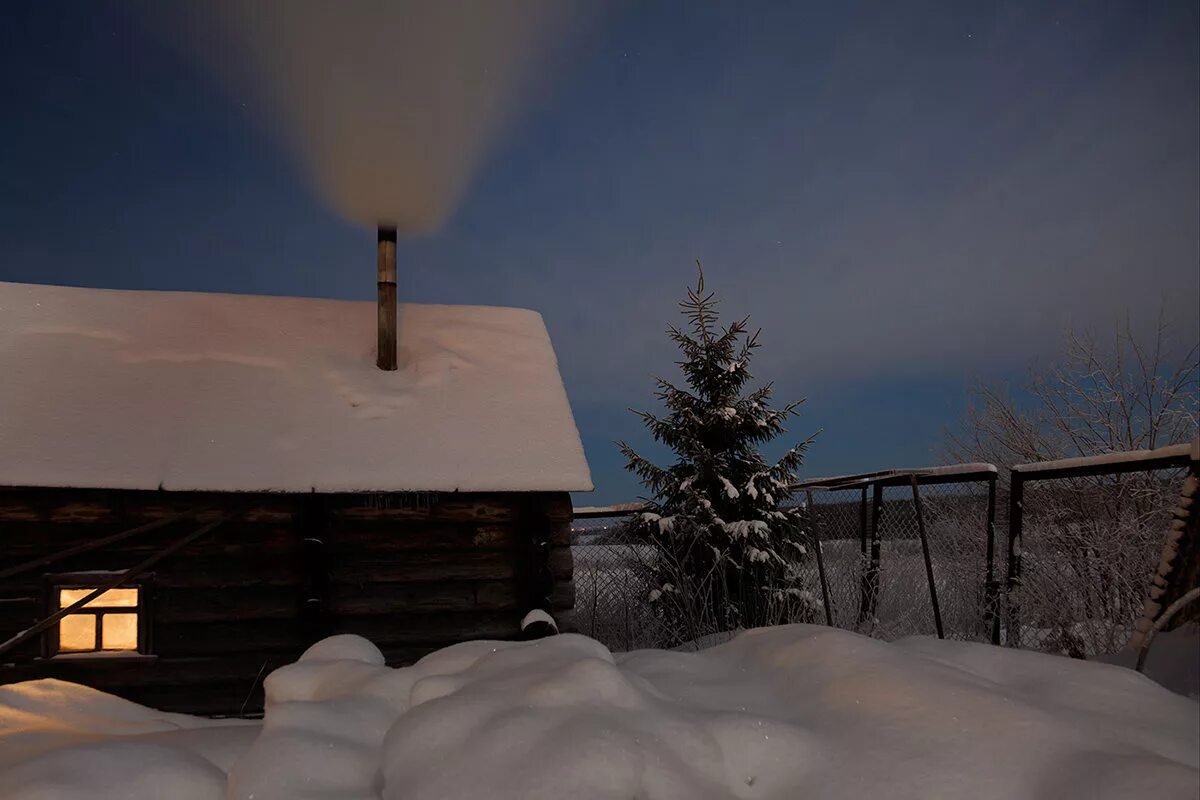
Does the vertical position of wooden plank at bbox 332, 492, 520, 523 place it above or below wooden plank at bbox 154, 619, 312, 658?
above

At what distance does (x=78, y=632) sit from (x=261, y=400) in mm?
2379

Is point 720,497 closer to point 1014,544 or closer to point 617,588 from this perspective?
point 617,588

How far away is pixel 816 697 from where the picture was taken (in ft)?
7.40

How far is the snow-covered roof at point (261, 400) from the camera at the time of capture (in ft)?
19.2

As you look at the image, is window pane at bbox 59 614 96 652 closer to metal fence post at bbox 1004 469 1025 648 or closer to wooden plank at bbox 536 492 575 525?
wooden plank at bbox 536 492 575 525

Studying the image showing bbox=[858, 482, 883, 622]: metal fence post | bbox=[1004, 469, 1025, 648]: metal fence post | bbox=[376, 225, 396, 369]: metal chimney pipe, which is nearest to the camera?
bbox=[1004, 469, 1025, 648]: metal fence post

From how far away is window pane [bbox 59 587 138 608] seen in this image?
590cm

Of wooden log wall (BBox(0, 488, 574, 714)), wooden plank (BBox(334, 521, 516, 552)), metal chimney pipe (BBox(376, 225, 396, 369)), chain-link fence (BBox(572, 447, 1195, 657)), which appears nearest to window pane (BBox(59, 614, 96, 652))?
wooden log wall (BBox(0, 488, 574, 714))

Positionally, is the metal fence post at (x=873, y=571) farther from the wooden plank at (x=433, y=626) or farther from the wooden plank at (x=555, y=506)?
the wooden plank at (x=433, y=626)

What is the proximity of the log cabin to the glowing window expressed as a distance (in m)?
0.02

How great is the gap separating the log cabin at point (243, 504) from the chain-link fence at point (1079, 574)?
3.82m

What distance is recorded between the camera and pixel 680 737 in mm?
1974

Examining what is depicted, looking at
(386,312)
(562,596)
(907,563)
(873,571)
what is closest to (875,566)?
(873,571)

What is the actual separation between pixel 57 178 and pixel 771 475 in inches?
5619
